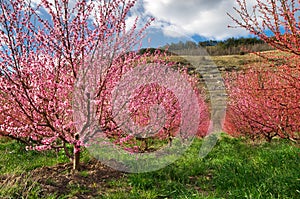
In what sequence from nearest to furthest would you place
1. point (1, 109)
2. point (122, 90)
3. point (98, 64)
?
point (1, 109) → point (98, 64) → point (122, 90)

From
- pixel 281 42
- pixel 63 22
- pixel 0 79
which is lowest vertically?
pixel 0 79

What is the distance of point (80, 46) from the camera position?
3367 millimetres

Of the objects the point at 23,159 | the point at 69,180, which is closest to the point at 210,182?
the point at 69,180

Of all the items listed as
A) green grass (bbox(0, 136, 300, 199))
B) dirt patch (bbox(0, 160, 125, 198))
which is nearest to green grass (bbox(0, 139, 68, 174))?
green grass (bbox(0, 136, 300, 199))

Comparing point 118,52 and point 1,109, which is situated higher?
point 118,52

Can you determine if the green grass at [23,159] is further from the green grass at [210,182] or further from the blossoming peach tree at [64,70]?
the blossoming peach tree at [64,70]

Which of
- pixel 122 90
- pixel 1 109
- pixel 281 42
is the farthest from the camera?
pixel 122 90

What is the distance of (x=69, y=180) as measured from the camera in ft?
12.9

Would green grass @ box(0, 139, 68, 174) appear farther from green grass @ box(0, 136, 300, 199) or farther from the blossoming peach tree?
the blossoming peach tree

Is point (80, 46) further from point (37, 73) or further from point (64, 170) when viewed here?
Answer: point (64, 170)

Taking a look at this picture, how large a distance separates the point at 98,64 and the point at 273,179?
3.12 m

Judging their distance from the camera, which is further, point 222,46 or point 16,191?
point 222,46

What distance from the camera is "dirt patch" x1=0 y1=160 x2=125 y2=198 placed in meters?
3.44

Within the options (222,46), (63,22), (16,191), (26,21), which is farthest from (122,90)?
(222,46)
